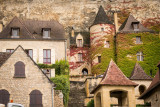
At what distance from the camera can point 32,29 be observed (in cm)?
3978

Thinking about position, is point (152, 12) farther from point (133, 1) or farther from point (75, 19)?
point (75, 19)

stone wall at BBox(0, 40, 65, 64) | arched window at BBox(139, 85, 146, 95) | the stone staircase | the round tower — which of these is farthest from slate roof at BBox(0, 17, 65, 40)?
arched window at BBox(139, 85, 146, 95)

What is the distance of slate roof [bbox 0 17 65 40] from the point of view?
3822 cm

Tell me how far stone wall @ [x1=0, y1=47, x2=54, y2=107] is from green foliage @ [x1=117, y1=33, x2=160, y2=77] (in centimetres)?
1947

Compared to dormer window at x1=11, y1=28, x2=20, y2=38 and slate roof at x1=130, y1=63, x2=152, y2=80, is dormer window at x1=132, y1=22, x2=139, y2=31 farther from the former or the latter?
dormer window at x1=11, y1=28, x2=20, y2=38

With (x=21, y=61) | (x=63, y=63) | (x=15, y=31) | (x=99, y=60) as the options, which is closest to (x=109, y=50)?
(x=99, y=60)

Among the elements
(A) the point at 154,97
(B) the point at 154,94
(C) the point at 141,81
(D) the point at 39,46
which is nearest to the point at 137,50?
(C) the point at 141,81

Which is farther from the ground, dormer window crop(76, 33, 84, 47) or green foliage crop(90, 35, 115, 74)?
dormer window crop(76, 33, 84, 47)

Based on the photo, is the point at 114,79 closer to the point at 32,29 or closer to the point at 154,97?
the point at 154,97

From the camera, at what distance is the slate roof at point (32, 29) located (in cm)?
3822

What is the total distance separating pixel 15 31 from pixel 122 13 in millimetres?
23564

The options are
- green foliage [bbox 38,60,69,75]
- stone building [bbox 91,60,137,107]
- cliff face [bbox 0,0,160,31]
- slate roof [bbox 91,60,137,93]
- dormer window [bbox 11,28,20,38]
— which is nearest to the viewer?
stone building [bbox 91,60,137,107]

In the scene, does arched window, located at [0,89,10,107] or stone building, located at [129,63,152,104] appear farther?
stone building, located at [129,63,152,104]

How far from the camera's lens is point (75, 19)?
186 ft
